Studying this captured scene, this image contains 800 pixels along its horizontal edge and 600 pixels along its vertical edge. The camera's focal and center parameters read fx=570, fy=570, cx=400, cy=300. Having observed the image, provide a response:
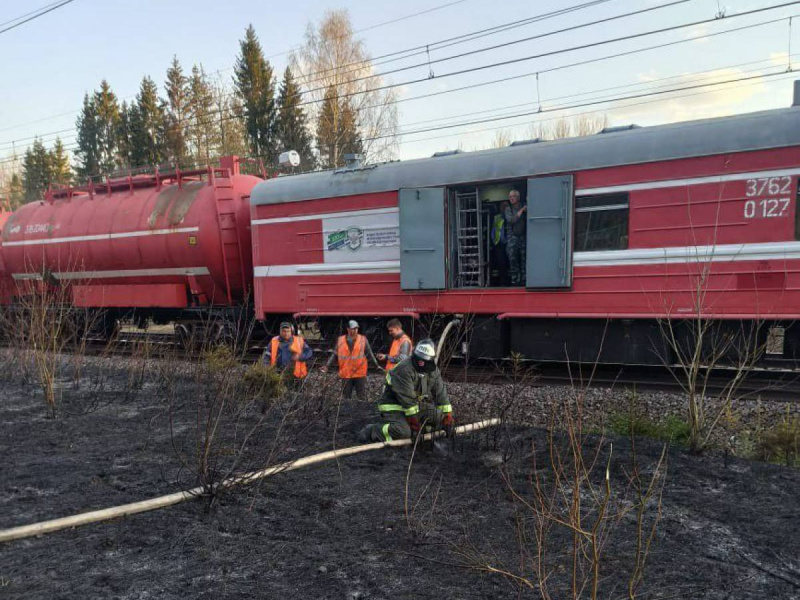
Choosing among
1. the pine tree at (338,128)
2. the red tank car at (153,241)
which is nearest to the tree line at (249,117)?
the pine tree at (338,128)

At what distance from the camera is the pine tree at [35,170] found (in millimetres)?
59625

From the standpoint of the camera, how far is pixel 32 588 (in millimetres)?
3143

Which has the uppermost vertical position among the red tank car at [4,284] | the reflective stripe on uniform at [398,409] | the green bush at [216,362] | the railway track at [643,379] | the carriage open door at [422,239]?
the carriage open door at [422,239]

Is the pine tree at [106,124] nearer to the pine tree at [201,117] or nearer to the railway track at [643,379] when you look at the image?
the pine tree at [201,117]

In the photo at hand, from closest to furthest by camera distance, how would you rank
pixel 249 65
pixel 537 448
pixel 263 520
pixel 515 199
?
pixel 263 520
pixel 537 448
pixel 515 199
pixel 249 65

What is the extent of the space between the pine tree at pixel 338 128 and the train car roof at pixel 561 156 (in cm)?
2267

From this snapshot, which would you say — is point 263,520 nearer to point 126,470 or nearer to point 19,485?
point 126,470

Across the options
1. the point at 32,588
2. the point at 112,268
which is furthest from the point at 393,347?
the point at 112,268

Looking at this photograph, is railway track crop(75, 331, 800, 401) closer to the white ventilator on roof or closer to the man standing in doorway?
the man standing in doorway

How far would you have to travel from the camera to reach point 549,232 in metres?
8.48

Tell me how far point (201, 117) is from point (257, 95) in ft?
18.7

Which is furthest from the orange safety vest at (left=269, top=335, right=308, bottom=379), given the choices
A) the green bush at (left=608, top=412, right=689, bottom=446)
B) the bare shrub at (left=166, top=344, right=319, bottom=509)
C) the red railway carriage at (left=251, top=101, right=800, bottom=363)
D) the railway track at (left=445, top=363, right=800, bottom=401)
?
the green bush at (left=608, top=412, right=689, bottom=446)

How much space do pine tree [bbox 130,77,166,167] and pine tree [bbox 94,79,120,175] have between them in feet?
23.0

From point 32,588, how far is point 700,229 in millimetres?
7879
